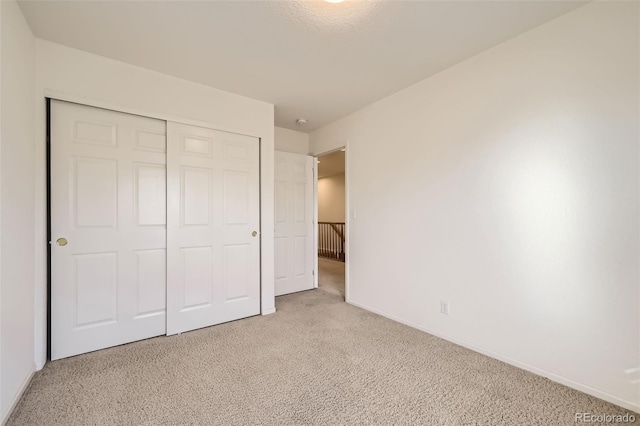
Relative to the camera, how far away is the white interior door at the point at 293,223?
3877mm

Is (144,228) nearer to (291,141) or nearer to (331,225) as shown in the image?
(291,141)

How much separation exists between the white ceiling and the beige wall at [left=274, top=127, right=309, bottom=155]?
1.34 metres

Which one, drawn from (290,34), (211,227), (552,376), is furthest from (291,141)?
(552,376)

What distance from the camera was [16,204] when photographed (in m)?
1.66

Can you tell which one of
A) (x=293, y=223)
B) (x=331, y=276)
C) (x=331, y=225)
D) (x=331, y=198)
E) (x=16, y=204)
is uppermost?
(x=331, y=198)

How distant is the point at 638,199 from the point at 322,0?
2.17 m

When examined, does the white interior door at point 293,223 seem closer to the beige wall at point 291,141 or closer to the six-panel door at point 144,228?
the beige wall at point 291,141

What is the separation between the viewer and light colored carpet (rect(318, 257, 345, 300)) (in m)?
4.17

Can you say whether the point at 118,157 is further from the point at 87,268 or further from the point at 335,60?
the point at 335,60

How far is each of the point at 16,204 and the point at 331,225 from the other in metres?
6.05

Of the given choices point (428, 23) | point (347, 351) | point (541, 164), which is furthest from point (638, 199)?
point (347, 351)

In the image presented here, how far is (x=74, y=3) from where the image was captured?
1687mm

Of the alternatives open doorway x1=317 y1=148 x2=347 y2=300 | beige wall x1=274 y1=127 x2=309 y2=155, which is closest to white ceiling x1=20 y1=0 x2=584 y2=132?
beige wall x1=274 y1=127 x2=309 y2=155

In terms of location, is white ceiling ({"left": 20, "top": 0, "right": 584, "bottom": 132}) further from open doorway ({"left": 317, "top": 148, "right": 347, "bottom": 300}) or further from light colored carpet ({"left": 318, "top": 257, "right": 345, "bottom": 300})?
light colored carpet ({"left": 318, "top": 257, "right": 345, "bottom": 300})
